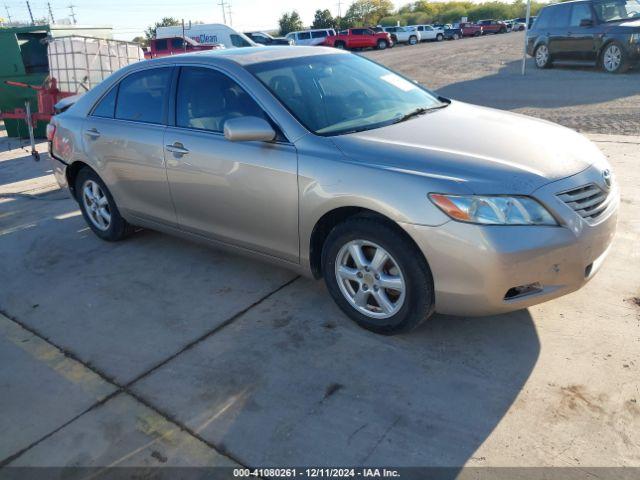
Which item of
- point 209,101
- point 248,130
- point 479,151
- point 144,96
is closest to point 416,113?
point 479,151

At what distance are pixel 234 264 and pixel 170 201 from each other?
0.71 m

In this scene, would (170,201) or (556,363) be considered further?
(170,201)

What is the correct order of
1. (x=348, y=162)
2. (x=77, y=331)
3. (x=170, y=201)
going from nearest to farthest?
(x=348, y=162)
(x=77, y=331)
(x=170, y=201)

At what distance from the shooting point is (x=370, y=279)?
3219 millimetres

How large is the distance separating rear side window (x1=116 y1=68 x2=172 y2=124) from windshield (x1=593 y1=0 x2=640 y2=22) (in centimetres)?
1271

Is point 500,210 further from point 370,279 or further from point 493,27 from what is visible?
point 493,27

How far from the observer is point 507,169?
9.39 ft

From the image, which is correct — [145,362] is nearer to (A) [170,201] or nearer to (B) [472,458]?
(A) [170,201]

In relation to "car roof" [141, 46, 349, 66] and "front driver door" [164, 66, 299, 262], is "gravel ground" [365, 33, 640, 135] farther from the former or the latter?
"front driver door" [164, 66, 299, 262]

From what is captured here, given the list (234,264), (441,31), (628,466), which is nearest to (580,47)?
(234,264)

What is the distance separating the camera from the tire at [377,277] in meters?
2.99

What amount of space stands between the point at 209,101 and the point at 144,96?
825mm

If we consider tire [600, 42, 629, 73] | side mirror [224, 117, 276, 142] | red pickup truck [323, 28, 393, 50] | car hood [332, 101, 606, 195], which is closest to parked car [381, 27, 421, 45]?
red pickup truck [323, 28, 393, 50]

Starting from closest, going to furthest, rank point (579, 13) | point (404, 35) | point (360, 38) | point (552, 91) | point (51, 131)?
point (51, 131), point (552, 91), point (579, 13), point (360, 38), point (404, 35)
